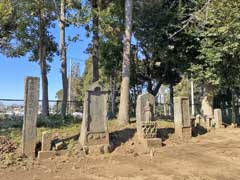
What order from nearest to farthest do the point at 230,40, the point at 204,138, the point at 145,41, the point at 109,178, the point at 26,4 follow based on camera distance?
the point at 109,178, the point at 204,138, the point at 26,4, the point at 230,40, the point at 145,41

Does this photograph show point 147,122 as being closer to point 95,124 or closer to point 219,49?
point 95,124

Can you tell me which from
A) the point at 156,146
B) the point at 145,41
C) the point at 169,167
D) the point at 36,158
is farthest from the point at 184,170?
the point at 145,41

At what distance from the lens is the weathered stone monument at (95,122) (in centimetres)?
1065

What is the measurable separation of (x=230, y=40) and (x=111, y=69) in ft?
26.4

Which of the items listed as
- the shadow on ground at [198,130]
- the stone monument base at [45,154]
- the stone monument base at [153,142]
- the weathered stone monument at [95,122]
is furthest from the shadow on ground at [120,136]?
the shadow on ground at [198,130]

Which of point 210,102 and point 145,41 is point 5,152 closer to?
point 145,41

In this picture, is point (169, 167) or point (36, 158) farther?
point (36, 158)

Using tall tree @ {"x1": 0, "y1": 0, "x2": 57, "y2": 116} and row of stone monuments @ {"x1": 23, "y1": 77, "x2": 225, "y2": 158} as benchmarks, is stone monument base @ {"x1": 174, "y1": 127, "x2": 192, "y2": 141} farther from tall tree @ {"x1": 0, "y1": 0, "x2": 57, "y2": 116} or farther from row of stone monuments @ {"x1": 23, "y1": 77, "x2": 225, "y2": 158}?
tall tree @ {"x1": 0, "y1": 0, "x2": 57, "y2": 116}

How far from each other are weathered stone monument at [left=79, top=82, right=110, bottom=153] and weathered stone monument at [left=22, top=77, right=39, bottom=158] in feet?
5.00

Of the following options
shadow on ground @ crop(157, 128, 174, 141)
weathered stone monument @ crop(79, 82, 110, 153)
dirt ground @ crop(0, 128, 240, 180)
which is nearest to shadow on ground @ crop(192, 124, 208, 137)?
shadow on ground @ crop(157, 128, 174, 141)

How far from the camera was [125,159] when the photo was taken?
392 inches

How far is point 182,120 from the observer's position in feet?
43.2

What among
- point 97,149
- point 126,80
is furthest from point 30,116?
point 126,80

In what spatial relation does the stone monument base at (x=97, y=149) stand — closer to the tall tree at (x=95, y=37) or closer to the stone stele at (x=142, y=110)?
the stone stele at (x=142, y=110)
